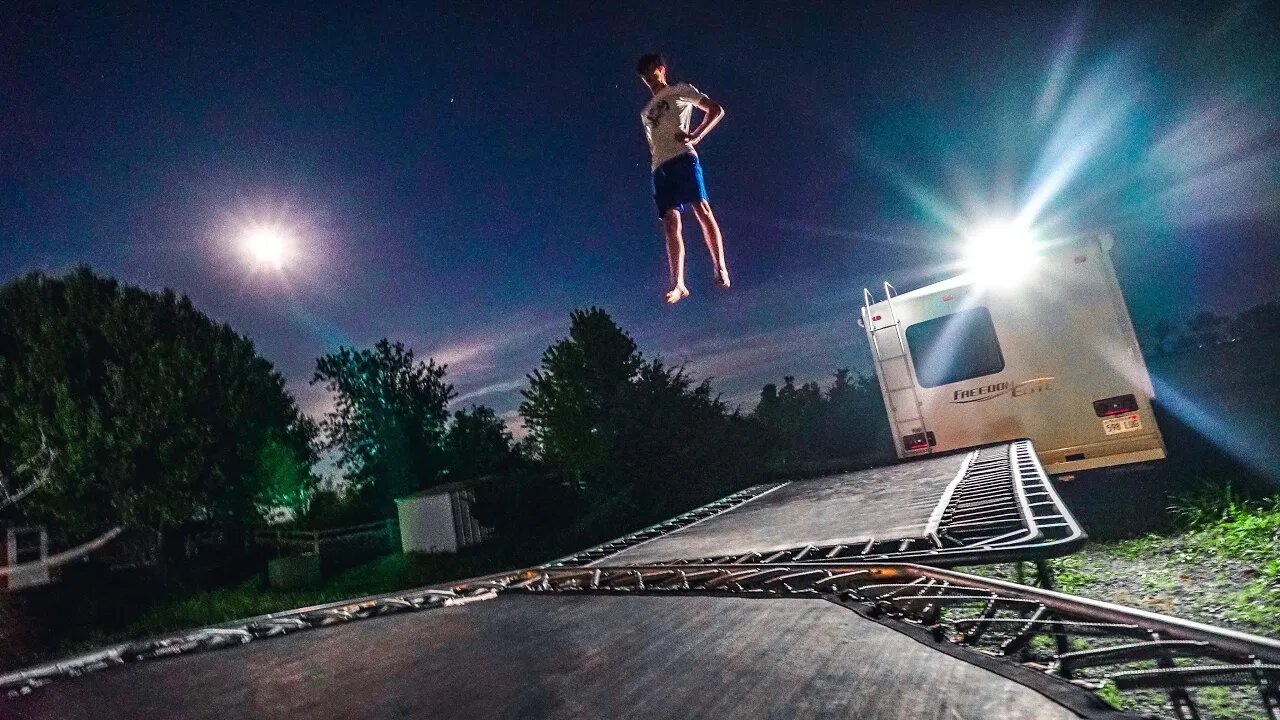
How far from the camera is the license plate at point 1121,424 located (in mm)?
6531

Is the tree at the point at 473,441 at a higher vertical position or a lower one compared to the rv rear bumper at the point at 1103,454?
higher

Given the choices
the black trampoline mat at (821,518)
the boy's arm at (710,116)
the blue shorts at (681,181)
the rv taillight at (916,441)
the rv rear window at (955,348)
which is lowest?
the black trampoline mat at (821,518)

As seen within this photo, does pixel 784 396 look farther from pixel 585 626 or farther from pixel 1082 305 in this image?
pixel 585 626

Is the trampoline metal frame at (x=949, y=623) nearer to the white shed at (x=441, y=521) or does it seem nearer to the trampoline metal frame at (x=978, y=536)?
the trampoline metal frame at (x=978, y=536)

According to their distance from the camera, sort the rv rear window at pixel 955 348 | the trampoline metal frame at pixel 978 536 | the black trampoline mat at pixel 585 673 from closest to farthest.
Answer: the black trampoline mat at pixel 585 673, the trampoline metal frame at pixel 978 536, the rv rear window at pixel 955 348

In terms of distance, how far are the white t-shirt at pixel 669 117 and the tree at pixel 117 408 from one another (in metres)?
19.8

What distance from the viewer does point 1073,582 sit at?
5.18 m

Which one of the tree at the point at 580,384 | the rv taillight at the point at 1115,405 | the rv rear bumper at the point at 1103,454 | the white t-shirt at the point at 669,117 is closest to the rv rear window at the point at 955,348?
the rv taillight at the point at 1115,405

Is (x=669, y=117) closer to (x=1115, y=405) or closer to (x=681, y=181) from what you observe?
(x=681, y=181)

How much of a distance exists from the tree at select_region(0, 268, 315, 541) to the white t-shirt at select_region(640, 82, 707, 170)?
65.1 ft

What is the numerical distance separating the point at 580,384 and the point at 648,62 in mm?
17785

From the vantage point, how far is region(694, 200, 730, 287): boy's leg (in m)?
3.55

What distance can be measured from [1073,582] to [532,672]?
5.13 meters

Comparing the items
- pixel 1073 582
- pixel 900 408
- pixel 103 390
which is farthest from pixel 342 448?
pixel 1073 582
